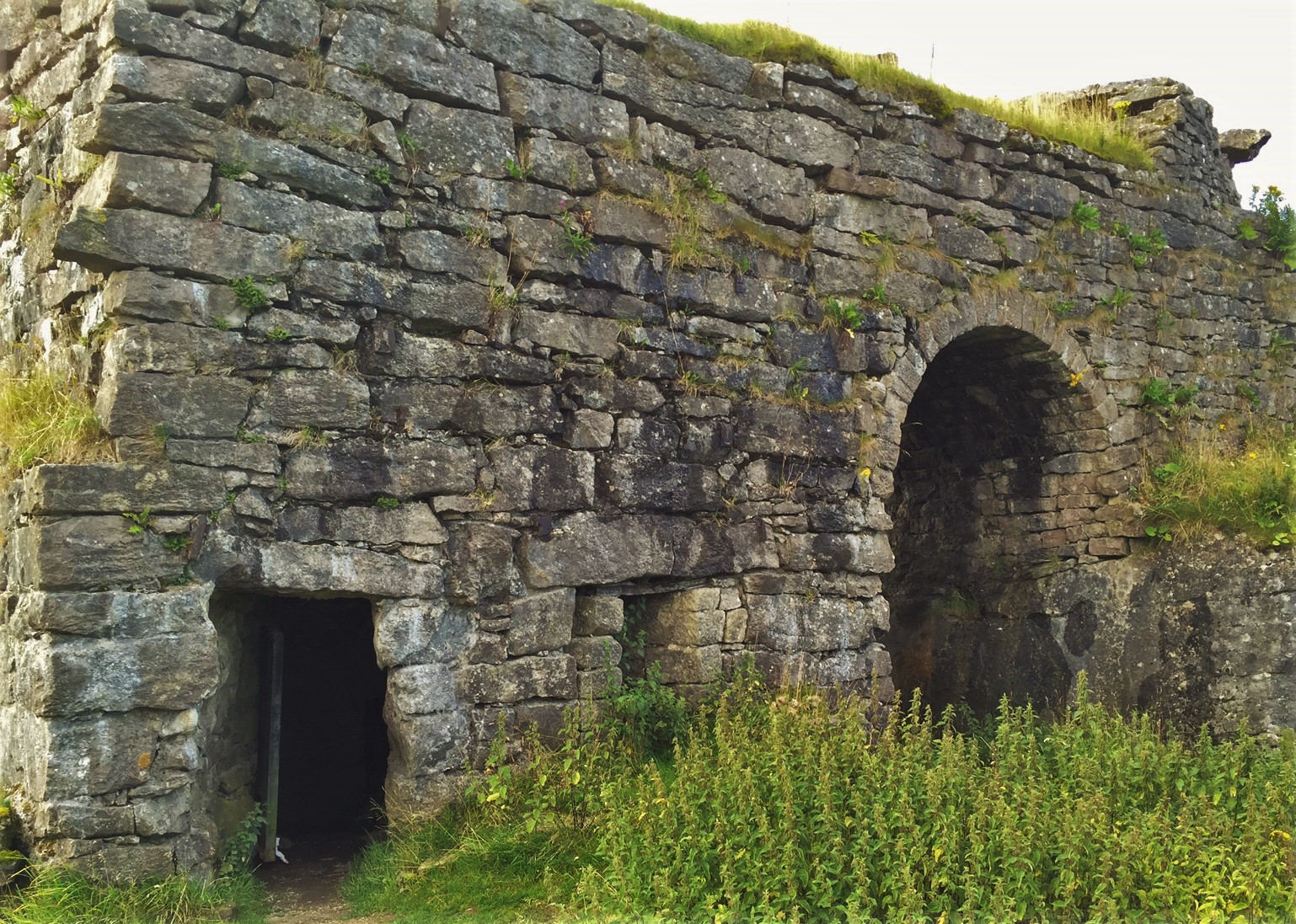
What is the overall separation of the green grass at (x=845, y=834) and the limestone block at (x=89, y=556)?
174 cm

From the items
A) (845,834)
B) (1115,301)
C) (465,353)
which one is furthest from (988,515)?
(465,353)

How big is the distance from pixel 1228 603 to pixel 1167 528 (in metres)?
0.73

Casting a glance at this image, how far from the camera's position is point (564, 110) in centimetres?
618

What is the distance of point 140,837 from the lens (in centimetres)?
470

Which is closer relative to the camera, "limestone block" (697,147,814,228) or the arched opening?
"limestone block" (697,147,814,228)

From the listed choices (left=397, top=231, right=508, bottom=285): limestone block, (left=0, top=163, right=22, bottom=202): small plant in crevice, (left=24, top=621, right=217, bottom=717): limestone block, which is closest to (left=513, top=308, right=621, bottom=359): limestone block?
(left=397, top=231, right=508, bottom=285): limestone block

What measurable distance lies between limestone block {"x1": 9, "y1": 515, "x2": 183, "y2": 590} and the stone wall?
0.02 m

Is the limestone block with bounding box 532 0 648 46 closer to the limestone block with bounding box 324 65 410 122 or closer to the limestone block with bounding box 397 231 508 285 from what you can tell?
the limestone block with bounding box 324 65 410 122

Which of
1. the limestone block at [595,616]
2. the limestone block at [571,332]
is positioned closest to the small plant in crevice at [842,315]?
the limestone block at [571,332]

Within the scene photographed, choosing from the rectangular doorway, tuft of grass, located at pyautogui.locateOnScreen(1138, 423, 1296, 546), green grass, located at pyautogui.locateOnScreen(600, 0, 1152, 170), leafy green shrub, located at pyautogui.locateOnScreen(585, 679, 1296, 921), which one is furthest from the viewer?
tuft of grass, located at pyautogui.locateOnScreen(1138, 423, 1296, 546)

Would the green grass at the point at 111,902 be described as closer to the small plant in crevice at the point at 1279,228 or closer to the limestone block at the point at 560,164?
the limestone block at the point at 560,164

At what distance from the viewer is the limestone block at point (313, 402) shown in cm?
515

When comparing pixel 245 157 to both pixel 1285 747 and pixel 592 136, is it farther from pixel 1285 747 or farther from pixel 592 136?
pixel 1285 747

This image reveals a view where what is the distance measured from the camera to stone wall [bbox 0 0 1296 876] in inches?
190
